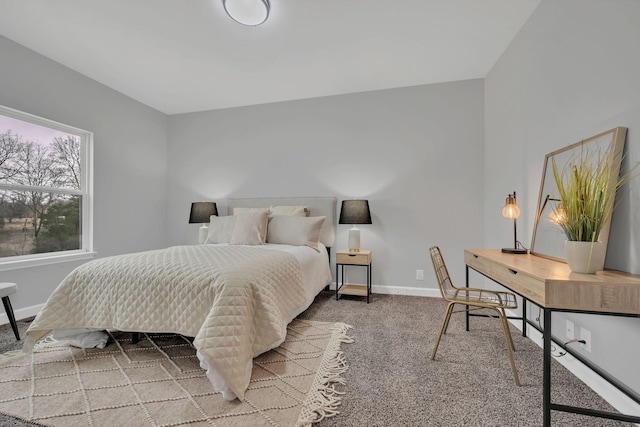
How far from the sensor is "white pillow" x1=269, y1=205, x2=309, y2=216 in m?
3.59

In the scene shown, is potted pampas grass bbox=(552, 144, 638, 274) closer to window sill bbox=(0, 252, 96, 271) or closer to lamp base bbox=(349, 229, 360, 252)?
lamp base bbox=(349, 229, 360, 252)

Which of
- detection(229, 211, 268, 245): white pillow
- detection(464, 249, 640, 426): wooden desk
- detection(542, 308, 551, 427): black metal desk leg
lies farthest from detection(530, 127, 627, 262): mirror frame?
detection(229, 211, 268, 245): white pillow

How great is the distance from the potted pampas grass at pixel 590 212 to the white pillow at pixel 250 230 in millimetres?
2622

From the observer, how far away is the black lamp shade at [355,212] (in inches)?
130

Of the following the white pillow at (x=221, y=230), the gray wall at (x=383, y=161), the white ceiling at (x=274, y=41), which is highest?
the white ceiling at (x=274, y=41)

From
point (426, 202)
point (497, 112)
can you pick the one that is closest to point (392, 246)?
point (426, 202)

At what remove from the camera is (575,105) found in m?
1.77

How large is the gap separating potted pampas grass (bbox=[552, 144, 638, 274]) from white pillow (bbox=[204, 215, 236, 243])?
3.04m

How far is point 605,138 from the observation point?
1.51 meters

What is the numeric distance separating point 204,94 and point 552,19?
144 inches

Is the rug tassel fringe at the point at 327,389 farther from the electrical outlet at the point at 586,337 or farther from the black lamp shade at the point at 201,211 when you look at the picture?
the black lamp shade at the point at 201,211

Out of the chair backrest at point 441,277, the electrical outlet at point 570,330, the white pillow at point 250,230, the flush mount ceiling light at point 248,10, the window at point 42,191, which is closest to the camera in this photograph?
the electrical outlet at point 570,330

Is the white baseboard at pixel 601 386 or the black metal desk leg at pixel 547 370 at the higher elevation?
the black metal desk leg at pixel 547 370

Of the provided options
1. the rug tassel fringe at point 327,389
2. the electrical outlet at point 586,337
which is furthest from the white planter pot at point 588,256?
the rug tassel fringe at point 327,389
